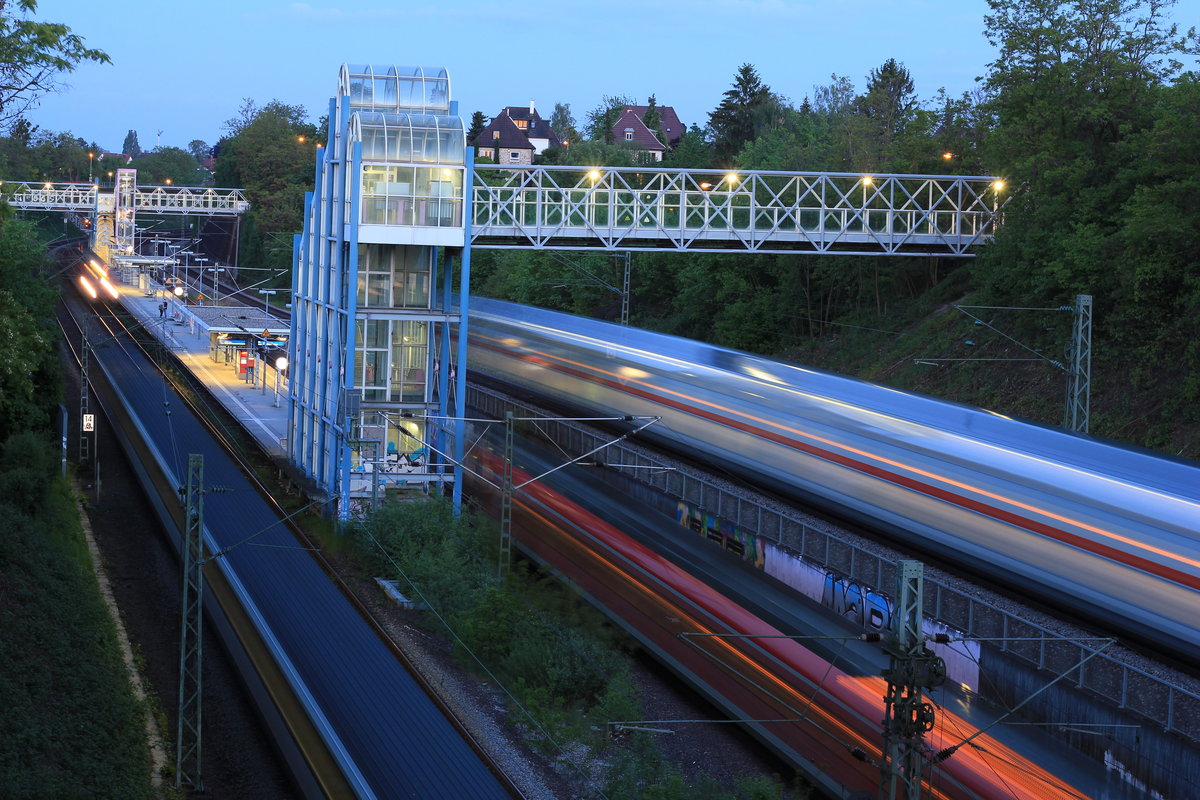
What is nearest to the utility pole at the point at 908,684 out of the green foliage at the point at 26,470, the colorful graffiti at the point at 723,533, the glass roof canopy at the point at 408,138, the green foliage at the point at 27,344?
the colorful graffiti at the point at 723,533

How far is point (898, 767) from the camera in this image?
12.8 metres

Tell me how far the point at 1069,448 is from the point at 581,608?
30.1 ft

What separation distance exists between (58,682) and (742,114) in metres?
77.9

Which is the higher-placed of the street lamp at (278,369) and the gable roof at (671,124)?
the gable roof at (671,124)

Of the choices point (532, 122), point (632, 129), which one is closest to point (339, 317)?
point (632, 129)

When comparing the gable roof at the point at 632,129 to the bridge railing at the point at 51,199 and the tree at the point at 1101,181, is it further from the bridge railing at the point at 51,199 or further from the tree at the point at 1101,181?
the tree at the point at 1101,181

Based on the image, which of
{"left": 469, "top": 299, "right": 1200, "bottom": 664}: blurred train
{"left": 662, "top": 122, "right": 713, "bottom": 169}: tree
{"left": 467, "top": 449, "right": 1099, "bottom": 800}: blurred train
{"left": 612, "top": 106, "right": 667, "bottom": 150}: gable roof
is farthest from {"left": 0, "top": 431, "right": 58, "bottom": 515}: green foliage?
{"left": 612, "top": 106, "right": 667, "bottom": 150}: gable roof

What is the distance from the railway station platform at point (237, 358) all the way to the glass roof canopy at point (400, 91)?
12.3 metres

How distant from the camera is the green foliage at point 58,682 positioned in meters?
18.2

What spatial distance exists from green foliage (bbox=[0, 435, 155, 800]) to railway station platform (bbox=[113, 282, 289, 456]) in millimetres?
13641

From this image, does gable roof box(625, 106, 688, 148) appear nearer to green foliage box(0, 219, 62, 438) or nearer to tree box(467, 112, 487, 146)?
tree box(467, 112, 487, 146)

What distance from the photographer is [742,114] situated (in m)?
92.4

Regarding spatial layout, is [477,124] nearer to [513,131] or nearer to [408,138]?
[513,131]

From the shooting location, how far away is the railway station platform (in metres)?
46.2
